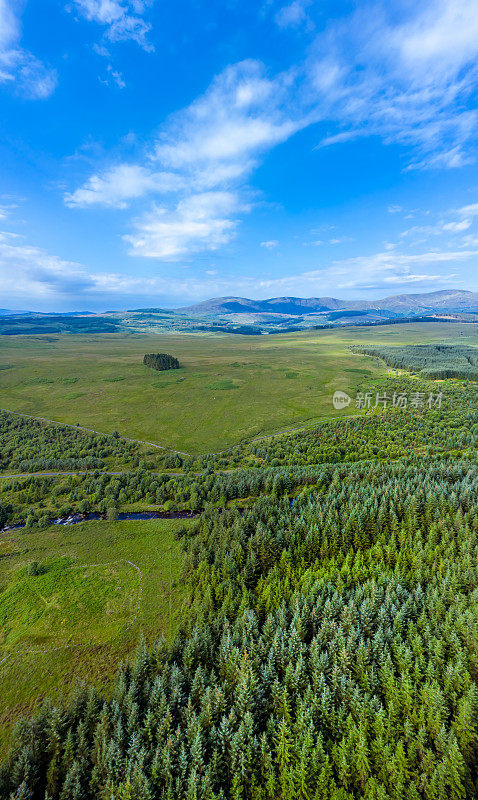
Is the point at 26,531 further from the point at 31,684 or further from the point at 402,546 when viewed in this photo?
the point at 402,546

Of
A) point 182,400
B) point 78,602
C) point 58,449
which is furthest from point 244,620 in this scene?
point 182,400

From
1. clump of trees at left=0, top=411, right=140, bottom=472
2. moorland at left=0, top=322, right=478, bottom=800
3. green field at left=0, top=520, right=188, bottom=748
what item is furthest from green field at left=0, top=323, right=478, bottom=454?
green field at left=0, top=520, right=188, bottom=748

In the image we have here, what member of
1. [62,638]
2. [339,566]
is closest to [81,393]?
[62,638]

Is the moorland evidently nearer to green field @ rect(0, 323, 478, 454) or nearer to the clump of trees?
the clump of trees

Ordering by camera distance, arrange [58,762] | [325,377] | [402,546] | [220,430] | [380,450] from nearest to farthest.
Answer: [58,762] < [402,546] < [380,450] < [220,430] < [325,377]

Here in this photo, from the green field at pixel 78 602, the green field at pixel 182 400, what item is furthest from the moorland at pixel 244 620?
the green field at pixel 182 400

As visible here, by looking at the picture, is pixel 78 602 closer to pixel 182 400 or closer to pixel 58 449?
pixel 58 449

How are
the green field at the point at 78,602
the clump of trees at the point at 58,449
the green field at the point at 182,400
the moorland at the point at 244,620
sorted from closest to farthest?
the moorland at the point at 244,620 < the green field at the point at 78,602 < the clump of trees at the point at 58,449 < the green field at the point at 182,400

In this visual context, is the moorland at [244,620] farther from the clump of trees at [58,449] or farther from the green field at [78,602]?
the clump of trees at [58,449]

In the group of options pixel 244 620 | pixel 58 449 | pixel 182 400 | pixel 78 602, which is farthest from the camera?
pixel 182 400
